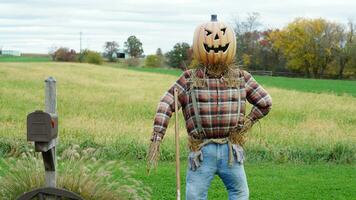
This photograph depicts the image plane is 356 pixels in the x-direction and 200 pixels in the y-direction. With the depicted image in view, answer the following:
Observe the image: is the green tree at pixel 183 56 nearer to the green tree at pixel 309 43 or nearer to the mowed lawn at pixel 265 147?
the mowed lawn at pixel 265 147

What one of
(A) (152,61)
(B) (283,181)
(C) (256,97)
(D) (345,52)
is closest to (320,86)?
(D) (345,52)

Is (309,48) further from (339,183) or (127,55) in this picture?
(339,183)

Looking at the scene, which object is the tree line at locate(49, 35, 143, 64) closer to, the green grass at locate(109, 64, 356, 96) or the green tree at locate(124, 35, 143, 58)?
the green tree at locate(124, 35, 143, 58)

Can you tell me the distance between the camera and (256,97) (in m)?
5.01

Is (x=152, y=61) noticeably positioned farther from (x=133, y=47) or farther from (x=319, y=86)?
(x=319, y=86)

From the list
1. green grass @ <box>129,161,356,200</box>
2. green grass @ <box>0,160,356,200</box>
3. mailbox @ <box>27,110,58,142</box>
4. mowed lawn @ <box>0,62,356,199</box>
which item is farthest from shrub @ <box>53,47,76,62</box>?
mailbox @ <box>27,110,58,142</box>

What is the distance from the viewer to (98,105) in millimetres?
20672

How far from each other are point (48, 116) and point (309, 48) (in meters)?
77.3

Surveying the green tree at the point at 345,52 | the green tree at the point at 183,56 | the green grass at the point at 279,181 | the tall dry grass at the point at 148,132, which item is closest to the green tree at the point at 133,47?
the green tree at the point at 345,52

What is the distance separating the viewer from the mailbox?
483 cm

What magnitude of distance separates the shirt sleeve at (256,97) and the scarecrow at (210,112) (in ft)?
0.29

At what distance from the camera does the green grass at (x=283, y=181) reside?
7.62 m

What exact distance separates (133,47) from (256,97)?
3561 inches

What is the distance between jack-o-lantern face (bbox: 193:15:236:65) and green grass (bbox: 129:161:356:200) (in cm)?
291
